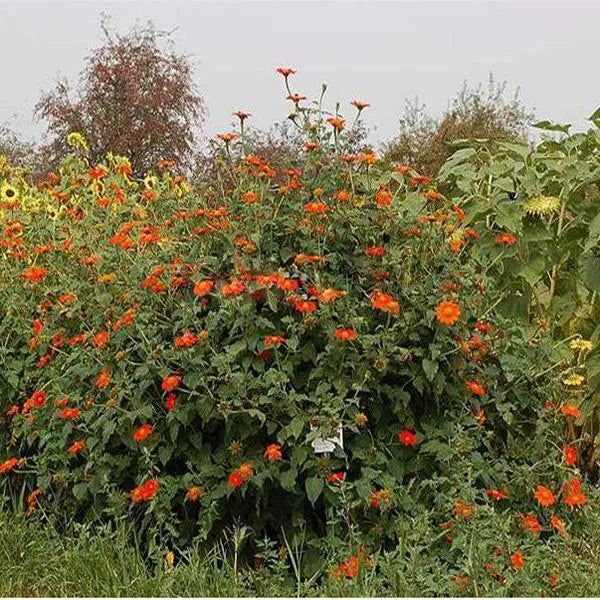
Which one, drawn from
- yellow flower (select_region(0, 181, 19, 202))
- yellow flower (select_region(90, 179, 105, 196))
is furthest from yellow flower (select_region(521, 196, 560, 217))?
yellow flower (select_region(0, 181, 19, 202))

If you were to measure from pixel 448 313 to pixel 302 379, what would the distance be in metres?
0.51

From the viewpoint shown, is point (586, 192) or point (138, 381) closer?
point (138, 381)

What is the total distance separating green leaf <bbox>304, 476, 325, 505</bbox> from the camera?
11.1 ft

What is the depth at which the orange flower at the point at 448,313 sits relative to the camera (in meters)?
3.58

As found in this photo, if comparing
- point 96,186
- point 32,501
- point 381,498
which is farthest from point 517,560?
point 96,186

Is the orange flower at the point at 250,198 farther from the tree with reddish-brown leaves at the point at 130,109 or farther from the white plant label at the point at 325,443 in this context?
the tree with reddish-brown leaves at the point at 130,109

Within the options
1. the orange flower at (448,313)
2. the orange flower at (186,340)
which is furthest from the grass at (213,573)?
the orange flower at (448,313)

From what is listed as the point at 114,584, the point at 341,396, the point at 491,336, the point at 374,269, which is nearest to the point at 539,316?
the point at 491,336

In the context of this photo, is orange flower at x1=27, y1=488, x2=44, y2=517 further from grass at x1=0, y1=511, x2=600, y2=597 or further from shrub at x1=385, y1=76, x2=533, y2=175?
shrub at x1=385, y1=76, x2=533, y2=175

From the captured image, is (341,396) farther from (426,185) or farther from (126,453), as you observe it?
(426,185)

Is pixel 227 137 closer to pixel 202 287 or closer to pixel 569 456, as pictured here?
pixel 202 287

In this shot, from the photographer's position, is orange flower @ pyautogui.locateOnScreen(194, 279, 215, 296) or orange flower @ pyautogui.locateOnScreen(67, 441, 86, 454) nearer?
orange flower @ pyautogui.locateOnScreen(194, 279, 215, 296)

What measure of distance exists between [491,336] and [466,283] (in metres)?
0.33

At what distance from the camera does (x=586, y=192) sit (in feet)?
17.3
